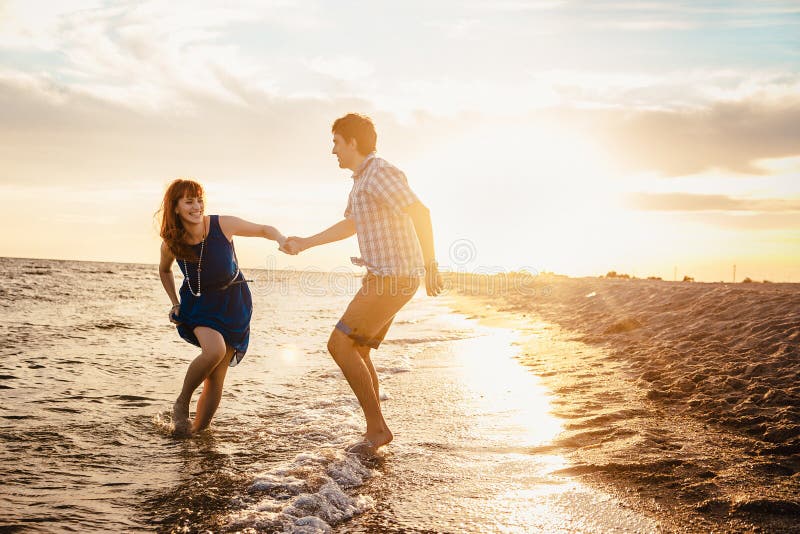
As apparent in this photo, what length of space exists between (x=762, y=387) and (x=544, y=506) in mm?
2943

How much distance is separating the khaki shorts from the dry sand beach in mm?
1571

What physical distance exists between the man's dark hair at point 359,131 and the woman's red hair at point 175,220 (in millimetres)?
1363

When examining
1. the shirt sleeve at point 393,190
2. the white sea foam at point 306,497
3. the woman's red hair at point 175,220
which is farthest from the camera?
the woman's red hair at point 175,220

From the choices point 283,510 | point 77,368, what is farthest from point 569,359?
point 77,368

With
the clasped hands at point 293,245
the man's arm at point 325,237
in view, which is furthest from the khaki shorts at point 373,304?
the clasped hands at point 293,245

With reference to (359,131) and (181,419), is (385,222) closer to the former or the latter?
(359,131)

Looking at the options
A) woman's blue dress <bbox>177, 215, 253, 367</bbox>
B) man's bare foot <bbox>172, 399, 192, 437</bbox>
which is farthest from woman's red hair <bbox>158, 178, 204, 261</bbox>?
man's bare foot <bbox>172, 399, 192, 437</bbox>

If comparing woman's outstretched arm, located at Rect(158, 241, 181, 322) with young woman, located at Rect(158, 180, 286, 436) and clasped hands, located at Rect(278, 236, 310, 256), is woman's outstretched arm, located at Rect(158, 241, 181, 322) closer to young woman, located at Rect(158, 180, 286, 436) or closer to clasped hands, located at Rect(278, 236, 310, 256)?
young woman, located at Rect(158, 180, 286, 436)

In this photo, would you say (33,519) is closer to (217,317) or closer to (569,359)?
(217,317)

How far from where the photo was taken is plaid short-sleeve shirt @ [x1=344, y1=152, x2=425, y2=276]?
4055mm

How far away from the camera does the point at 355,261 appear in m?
4.38

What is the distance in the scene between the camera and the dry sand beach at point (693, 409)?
3.16 meters

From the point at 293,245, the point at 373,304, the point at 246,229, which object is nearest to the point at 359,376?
the point at 373,304

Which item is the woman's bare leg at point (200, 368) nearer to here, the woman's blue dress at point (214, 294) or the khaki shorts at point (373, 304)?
the woman's blue dress at point (214, 294)
